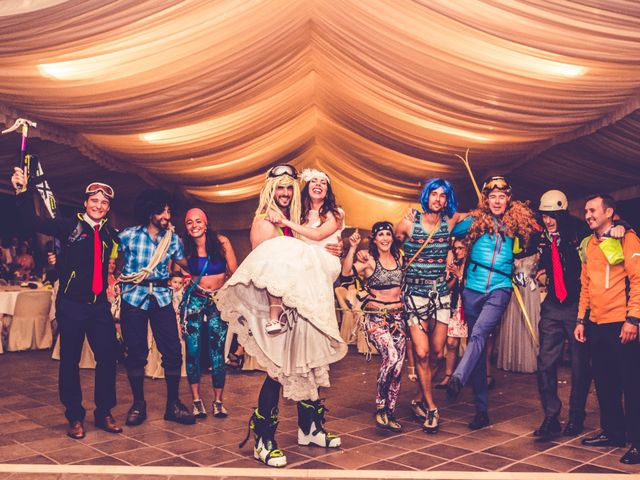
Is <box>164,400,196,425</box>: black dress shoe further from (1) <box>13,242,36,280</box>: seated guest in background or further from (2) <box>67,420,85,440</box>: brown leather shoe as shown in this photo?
(1) <box>13,242,36,280</box>: seated guest in background

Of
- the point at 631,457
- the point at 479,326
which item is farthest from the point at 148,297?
the point at 631,457

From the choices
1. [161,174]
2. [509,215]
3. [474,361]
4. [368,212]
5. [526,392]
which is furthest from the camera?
[368,212]

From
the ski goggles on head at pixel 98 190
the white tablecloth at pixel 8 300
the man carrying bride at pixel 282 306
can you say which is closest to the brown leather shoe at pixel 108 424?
the man carrying bride at pixel 282 306

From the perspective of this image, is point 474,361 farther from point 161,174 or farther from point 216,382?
point 161,174

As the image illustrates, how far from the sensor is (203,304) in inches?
185

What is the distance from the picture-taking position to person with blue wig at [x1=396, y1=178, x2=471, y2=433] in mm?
4363

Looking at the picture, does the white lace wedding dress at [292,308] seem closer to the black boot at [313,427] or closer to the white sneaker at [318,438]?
the black boot at [313,427]

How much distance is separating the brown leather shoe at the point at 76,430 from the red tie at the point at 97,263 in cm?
83

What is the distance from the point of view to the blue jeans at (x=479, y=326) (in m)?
4.15

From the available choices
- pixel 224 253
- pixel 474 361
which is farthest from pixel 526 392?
pixel 224 253

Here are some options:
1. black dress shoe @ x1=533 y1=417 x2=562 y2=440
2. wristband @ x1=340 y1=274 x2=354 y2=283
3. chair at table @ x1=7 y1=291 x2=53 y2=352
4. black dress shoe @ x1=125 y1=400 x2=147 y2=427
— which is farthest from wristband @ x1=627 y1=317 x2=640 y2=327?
chair at table @ x1=7 y1=291 x2=53 y2=352

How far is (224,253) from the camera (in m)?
4.88

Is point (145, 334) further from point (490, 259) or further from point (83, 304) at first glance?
point (490, 259)

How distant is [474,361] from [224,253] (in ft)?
6.61
